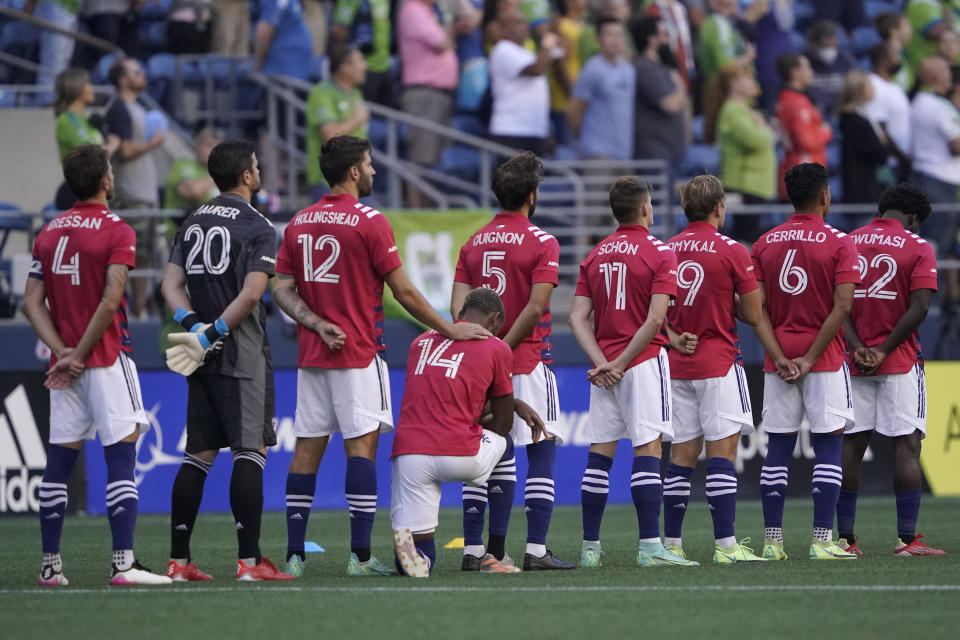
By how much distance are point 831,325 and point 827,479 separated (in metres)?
0.92

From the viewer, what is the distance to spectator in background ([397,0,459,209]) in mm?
16703

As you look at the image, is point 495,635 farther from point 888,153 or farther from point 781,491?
point 888,153

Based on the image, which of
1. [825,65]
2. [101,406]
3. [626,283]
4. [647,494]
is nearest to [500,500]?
[647,494]

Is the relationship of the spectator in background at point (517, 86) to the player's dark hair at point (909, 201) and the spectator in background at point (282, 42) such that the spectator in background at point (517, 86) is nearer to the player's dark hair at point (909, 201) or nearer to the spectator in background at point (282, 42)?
the spectator in background at point (282, 42)

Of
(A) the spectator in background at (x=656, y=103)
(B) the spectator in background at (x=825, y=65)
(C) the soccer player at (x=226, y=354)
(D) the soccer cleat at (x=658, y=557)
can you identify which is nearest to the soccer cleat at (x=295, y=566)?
(C) the soccer player at (x=226, y=354)

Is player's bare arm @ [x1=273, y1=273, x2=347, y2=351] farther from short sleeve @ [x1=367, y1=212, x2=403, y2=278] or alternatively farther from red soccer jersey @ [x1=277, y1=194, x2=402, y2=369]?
short sleeve @ [x1=367, y1=212, x2=403, y2=278]

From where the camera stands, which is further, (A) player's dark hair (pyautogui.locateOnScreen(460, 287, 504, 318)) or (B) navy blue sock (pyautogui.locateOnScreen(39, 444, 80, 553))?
(A) player's dark hair (pyautogui.locateOnScreen(460, 287, 504, 318))

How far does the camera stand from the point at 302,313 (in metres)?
8.15

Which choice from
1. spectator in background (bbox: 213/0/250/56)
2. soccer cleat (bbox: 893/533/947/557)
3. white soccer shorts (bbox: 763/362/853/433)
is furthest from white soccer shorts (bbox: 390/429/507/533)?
spectator in background (bbox: 213/0/250/56)

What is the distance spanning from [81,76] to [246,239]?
642 centimetres

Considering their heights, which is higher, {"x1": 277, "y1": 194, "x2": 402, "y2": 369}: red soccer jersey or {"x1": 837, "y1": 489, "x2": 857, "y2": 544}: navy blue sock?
{"x1": 277, "y1": 194, "x2": 402, "y2": 369}: red soccer jersey

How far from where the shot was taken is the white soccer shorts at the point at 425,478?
789cm

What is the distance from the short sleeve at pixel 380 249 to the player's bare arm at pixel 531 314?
0.78m

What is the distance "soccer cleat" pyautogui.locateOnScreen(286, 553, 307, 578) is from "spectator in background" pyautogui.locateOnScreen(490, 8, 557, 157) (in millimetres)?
9232
